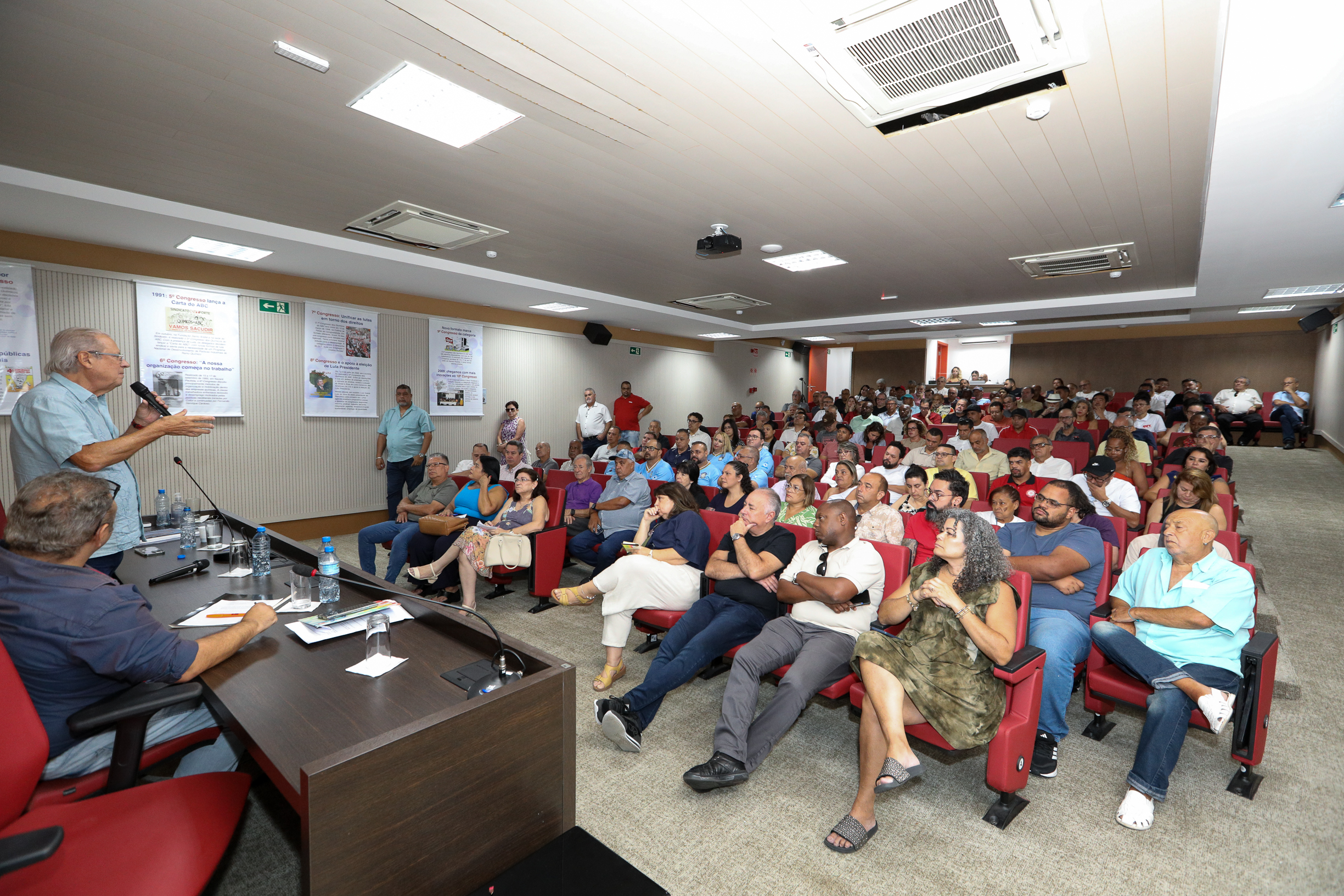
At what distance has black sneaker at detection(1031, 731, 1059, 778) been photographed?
2.59 meters

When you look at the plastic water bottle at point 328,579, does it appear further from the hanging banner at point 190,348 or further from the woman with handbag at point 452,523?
the hanging banner at point 190,348

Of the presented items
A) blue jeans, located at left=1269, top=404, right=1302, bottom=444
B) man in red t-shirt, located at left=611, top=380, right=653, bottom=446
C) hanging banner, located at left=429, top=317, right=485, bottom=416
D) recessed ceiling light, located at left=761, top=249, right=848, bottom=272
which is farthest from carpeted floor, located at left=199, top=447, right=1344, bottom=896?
blue jeans, located at left=1269, top=404, right=1302, bottom=444

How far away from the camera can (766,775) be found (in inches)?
104

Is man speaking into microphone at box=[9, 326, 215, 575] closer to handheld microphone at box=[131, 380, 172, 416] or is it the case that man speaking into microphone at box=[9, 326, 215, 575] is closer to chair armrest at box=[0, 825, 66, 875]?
handheld microphone at box=[131, 380, 172, 416]

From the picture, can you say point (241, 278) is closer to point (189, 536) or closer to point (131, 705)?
point (189, 536)

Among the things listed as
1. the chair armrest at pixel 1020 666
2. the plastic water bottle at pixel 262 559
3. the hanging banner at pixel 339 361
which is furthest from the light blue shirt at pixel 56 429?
the hanging banner at pixel 339 361

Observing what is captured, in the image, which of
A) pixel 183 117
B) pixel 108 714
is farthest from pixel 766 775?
pixel 183 117

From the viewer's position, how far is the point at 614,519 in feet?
17.1

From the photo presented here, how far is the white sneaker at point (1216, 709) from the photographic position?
7.54 ft

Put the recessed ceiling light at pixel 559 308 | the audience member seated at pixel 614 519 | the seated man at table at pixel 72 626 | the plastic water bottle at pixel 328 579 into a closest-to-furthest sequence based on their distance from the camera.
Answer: the seated man at table at pixel 72 626 < the plastic water bottle at pixel 328 579 < the audience member seated at pixel 614 519 < the recessed ceiling light at pixel 559 308

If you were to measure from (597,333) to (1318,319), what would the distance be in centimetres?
1190

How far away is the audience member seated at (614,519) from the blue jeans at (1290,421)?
12.0 m

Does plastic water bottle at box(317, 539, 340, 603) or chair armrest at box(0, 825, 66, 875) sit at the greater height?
plastic water bottle at box(317, 539, 340, 603)

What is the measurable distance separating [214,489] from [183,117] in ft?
14.0
